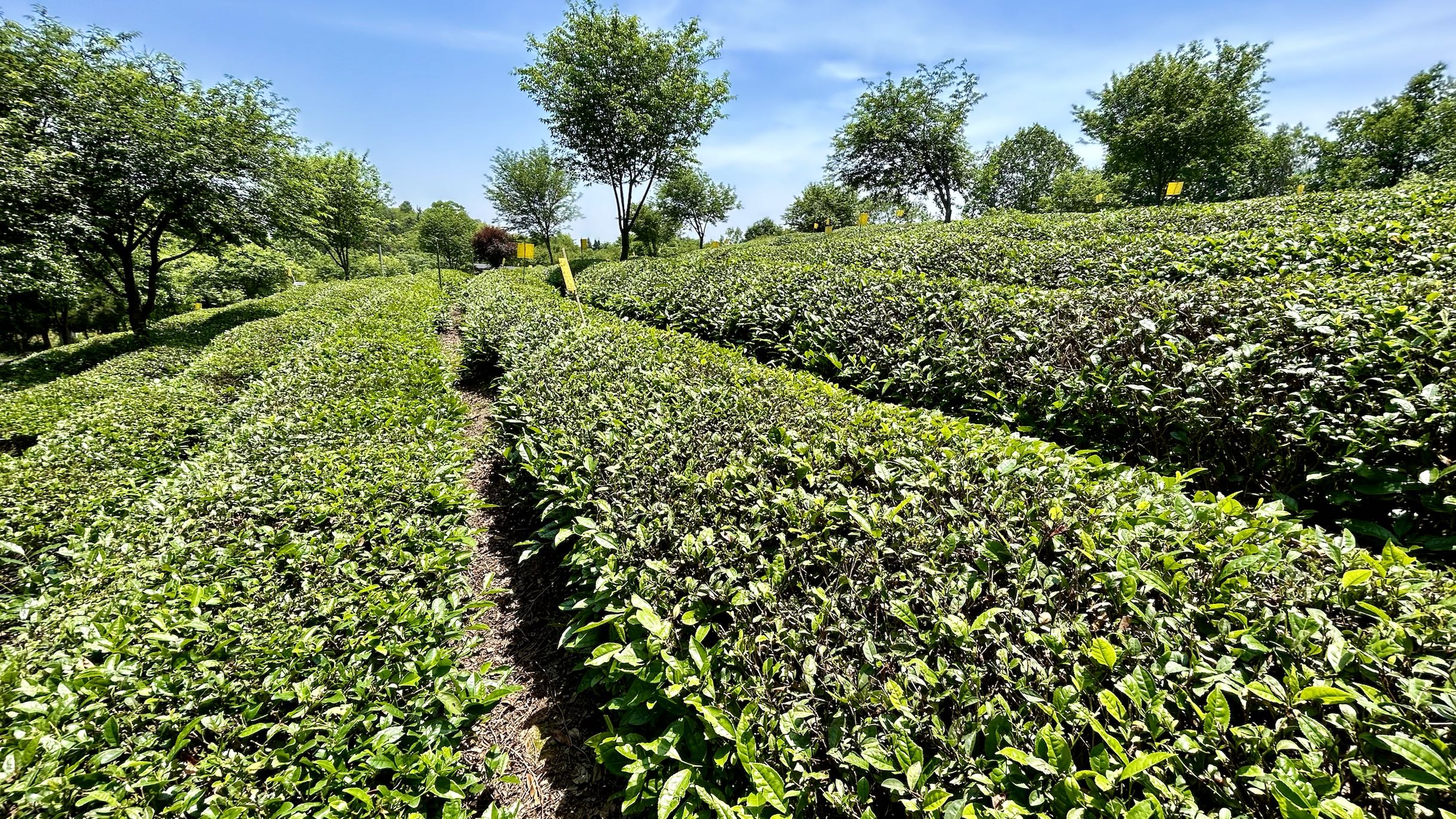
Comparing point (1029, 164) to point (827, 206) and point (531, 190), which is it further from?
point (531, 190)

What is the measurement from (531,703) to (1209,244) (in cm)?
742

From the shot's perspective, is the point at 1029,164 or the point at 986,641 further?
the point at 1029,164

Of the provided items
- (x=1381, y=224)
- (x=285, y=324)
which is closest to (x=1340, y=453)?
(x=1381, y=224)

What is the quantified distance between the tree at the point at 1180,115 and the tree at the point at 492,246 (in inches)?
1362

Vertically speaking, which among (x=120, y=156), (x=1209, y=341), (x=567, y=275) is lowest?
(x=1209, y=341)

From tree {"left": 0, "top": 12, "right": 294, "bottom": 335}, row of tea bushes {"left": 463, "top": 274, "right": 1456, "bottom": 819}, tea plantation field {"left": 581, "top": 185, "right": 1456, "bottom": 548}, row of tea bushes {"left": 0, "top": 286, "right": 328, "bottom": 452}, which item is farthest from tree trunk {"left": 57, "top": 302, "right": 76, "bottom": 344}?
row of tea bushes {"left": 463, "top": 274, "right": 1456, "bottom": 819}

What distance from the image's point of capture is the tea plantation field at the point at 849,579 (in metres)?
1.26

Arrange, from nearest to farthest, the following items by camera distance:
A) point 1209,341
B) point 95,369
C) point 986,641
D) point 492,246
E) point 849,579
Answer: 1. point 986,641
2. point 849,579
3. point 1209,341
4. point 95,369
5. point 492,246

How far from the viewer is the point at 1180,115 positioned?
17469mm

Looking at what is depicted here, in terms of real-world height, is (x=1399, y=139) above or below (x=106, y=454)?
above

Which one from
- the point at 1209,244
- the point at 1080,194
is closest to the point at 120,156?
the point at 1209,244

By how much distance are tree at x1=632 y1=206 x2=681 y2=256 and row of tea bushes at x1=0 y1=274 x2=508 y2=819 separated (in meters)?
27.7

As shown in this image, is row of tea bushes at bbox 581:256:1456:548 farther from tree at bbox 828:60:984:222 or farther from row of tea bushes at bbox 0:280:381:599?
tree at bbox 828:60:984:222

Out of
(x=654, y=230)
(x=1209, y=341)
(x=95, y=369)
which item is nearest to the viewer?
(x=1209, y=341)
